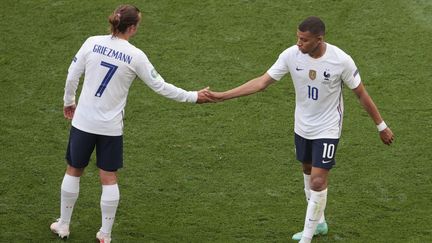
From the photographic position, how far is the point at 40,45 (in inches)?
445

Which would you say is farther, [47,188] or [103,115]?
[47,188]

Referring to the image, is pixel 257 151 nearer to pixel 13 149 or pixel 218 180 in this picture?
pixel 218 180

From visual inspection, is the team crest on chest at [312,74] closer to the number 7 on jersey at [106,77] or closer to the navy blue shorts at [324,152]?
the navy blue shorts at [324,152]

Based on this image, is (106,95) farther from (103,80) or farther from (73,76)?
(73,76)

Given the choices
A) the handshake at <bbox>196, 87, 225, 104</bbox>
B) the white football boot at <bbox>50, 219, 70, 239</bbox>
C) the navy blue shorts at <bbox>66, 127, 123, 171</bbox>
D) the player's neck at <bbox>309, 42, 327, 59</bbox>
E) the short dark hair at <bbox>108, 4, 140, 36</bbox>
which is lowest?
the white football boot at <bbox>50, 219, 70, 239</bbox>

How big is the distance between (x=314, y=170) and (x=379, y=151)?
79.2 inches

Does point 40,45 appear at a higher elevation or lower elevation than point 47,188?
higher

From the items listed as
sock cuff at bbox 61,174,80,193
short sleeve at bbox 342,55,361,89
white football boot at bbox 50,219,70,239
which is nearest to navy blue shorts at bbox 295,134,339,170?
short sleeve at bbox 342,55,361,89

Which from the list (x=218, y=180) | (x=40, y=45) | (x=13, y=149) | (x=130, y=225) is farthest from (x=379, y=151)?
(x=40, y=45)

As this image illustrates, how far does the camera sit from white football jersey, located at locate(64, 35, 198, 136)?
23.8ft

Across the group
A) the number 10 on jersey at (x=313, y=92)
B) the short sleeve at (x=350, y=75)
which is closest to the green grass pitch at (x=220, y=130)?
the number 10 on jersey at (x=313, y=92)

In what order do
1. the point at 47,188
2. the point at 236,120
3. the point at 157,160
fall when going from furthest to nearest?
the point at 236,120
the point at 157,160
the point at 47,188

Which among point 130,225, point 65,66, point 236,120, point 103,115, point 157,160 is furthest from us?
point 65,66

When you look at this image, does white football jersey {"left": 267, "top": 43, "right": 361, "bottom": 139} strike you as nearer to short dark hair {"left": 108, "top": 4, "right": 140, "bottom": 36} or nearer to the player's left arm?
the player's left arm
